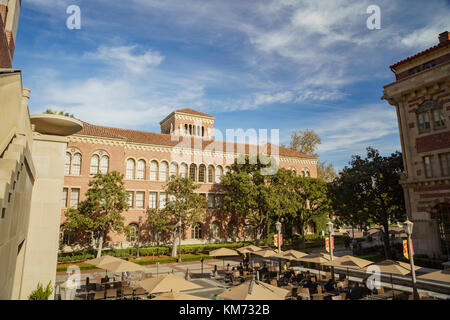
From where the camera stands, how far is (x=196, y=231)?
3981 centimetres

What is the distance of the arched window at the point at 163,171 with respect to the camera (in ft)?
127

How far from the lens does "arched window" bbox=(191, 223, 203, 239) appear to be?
3922cm

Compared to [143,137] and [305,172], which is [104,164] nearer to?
[143,137]

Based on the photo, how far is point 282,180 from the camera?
3738 centimetres

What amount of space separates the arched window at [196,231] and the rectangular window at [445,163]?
28905 millimetres

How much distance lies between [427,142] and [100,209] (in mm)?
31903

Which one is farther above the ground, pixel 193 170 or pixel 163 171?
pixel 193 170

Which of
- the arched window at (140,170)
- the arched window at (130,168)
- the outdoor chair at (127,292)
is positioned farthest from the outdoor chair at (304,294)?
the arched window at (130,168)

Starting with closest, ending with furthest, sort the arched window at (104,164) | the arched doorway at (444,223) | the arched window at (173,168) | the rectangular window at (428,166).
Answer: the arched doorway at (444,223) < the rectangular window at (428,166) < the arched window at (104,164) < the arched window at (173,168)

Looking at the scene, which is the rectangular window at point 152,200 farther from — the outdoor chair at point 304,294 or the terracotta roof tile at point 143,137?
the outdoor chair at point 304,294

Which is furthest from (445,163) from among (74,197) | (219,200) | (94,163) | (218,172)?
(74,197)

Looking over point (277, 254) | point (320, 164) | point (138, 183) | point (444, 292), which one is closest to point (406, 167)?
point (444, 292)
